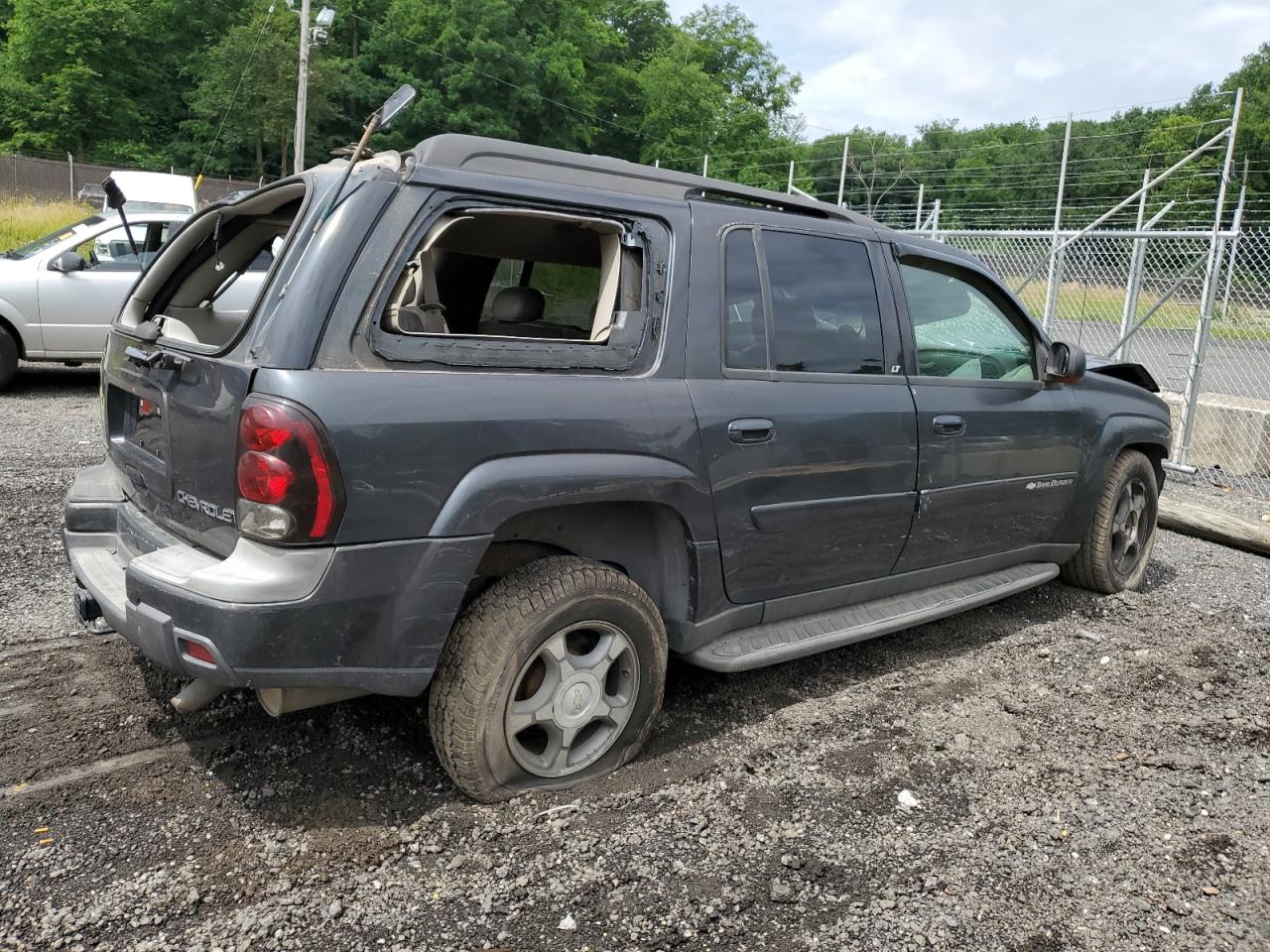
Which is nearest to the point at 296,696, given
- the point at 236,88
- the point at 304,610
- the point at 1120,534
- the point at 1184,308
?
the point at 304,610

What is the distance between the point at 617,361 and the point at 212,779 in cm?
181

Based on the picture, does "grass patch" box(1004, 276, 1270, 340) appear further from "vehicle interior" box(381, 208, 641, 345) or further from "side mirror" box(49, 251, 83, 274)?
"side mirror" box(49, 251, 83, 274)

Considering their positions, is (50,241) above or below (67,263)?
above

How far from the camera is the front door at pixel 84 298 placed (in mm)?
9531

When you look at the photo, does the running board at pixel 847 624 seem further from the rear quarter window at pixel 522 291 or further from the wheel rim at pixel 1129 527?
the rear quarter window at pixel 522 291

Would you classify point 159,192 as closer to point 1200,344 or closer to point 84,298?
point 84,298

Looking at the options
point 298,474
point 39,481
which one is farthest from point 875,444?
point 39,481

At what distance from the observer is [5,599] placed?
172 inches

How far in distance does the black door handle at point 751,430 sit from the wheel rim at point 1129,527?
2826 millimetres

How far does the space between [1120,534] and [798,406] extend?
9.47 feet

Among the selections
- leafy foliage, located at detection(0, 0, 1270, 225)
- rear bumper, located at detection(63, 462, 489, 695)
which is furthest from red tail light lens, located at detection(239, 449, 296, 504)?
leafy foliage, located at detection(0, 0, 1270, 225)

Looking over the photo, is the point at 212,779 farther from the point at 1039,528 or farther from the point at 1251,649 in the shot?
the point at 1251,649

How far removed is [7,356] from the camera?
374 inches

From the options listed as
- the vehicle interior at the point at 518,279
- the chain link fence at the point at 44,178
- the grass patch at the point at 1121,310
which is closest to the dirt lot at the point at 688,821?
the vehicle interior at the point at 518,279
